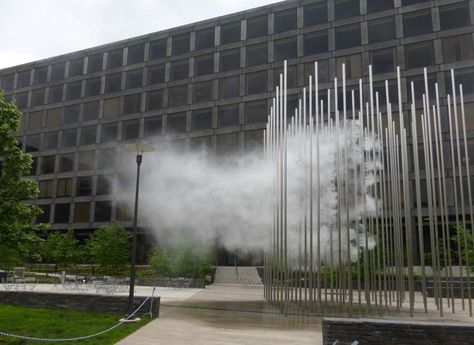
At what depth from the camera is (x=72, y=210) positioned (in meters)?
54.1

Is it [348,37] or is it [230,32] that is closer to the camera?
[348,37]

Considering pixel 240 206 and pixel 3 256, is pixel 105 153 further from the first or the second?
pixel 3 256

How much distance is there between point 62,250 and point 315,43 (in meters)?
31.3

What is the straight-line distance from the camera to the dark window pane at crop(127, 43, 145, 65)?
54.6m

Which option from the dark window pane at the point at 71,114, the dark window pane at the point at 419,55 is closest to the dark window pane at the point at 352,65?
the dark window pane at the point at 419,55

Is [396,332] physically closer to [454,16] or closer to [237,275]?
[237,275]

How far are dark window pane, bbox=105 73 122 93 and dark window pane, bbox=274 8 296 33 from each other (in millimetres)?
19027

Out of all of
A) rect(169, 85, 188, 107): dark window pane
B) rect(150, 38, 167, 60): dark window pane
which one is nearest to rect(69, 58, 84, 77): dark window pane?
rect(150, 38, 167, 60): dark window pane

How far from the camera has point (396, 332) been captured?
8.64 meters

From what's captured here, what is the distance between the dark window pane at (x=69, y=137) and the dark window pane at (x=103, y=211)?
8502 mm

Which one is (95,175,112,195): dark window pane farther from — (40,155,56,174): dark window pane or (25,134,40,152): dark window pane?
(25,134,40,152): dark window pane

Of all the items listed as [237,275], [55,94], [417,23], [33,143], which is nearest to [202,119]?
[237,275]

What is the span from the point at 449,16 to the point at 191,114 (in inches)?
994

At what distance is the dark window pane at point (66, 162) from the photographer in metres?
55.3
